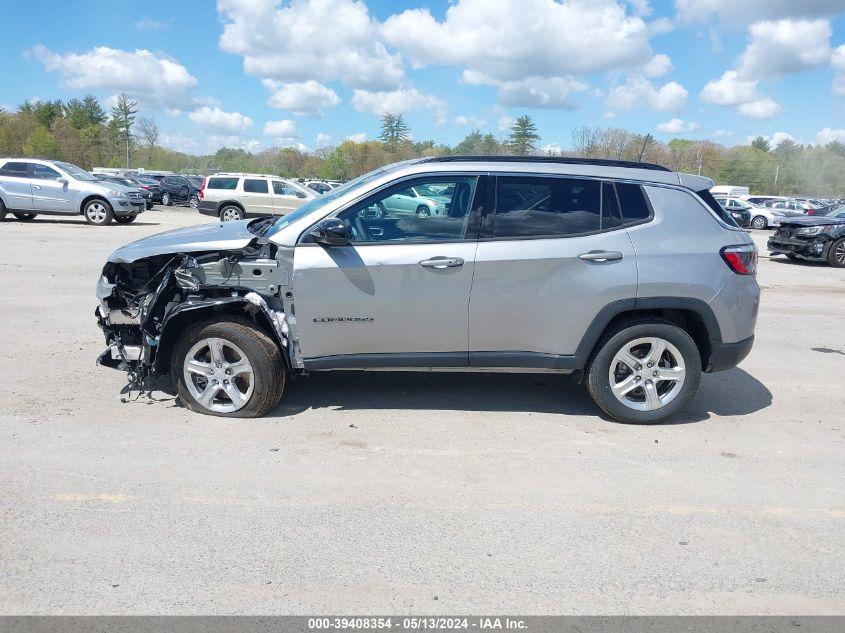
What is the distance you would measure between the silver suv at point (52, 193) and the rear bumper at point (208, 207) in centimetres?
390

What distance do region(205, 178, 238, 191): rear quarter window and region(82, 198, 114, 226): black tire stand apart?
449 centimetres

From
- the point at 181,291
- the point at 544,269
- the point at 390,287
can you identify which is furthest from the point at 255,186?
the point at 544,269

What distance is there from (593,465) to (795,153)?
86.8 metres

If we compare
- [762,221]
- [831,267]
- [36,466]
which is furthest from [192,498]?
[762,221]

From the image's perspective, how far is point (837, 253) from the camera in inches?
627

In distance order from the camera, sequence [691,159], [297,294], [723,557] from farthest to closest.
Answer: [691,159]
[297,294]
[723,557]

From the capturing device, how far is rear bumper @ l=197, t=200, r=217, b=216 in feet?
78.0

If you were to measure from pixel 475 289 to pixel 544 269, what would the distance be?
514 millimetres

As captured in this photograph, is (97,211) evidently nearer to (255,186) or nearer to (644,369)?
(255,186)

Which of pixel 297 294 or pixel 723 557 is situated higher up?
pixel 297 294

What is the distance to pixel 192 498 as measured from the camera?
3.91 meters

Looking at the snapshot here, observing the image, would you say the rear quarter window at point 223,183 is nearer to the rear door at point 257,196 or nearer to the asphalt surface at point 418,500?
the rear door at point 257,196
